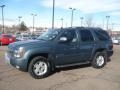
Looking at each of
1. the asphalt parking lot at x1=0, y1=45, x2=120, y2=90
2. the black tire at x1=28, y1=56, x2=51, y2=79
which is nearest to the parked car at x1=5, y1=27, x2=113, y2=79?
the black tire at x1=28, y1=56, x2=51, y2=79

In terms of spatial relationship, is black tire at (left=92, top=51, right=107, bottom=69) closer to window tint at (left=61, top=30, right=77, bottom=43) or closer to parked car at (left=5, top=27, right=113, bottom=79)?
parked car at (left=5, top=27, right=113, bottom=79)

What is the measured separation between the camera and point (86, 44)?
351 inches

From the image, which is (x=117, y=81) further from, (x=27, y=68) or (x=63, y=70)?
(x=27, y=68)

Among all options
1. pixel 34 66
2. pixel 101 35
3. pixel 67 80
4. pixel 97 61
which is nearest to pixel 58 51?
pixel 34 66

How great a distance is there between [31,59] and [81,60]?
7.66 feet

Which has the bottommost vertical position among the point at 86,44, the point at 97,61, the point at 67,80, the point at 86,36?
the point at 67,80

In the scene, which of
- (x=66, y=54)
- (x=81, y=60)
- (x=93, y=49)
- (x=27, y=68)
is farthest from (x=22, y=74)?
(x=93, y=49)

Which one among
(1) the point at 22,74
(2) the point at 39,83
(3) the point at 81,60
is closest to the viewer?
(2) the point at 39,83

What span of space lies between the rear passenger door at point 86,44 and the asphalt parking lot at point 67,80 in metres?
0.63

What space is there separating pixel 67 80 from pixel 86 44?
87.7 inches

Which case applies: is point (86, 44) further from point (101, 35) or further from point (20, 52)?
point (20, 52)

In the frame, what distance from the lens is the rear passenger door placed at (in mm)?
8750

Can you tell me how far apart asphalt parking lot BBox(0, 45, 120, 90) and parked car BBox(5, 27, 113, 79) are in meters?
0.38

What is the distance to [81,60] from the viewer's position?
28.9 feet
